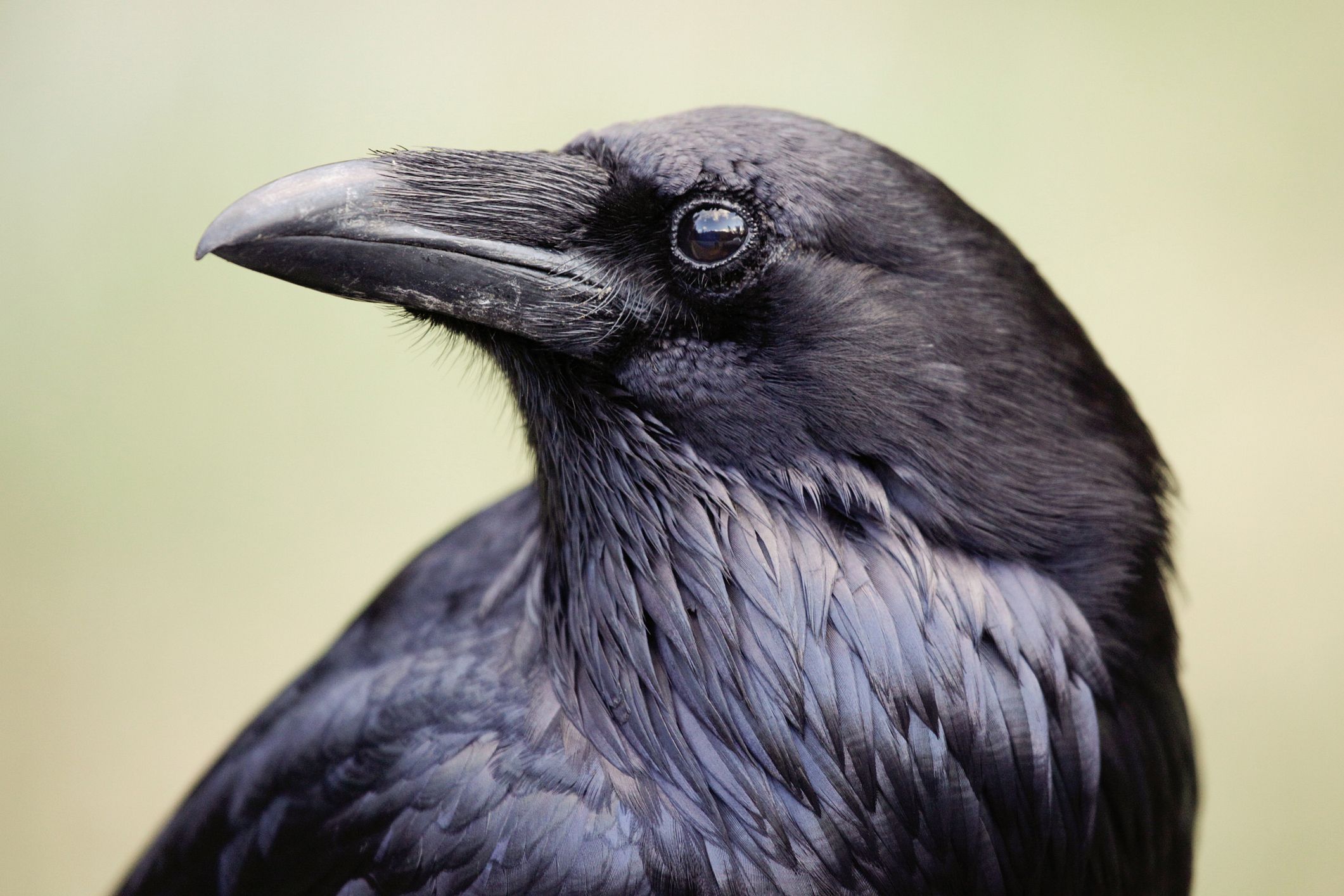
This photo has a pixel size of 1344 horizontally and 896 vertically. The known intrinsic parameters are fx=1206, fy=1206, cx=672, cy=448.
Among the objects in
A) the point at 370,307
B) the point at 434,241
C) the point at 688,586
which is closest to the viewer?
the point at 434,241

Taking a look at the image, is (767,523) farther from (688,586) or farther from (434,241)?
(434,241)

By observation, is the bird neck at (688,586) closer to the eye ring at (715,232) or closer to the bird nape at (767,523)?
the bird nape at (767,523)

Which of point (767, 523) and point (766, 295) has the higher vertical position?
point (766, 295)

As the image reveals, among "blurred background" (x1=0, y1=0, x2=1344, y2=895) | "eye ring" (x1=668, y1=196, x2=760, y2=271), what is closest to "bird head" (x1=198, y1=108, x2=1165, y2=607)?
"eye ring" (x1=668, y1=196, x2=760, y2=271)

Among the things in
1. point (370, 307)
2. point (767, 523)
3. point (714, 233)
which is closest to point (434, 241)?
point (714, 233)

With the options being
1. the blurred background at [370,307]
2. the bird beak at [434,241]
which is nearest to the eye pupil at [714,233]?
the bird beak at [434,241]

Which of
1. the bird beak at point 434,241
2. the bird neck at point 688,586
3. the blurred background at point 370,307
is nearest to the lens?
the bird beak at point 434,241

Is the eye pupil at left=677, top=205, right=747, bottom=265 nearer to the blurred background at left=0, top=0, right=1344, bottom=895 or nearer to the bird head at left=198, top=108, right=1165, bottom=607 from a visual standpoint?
the bird head at left=198, top=108, right=1165, bottom=607
